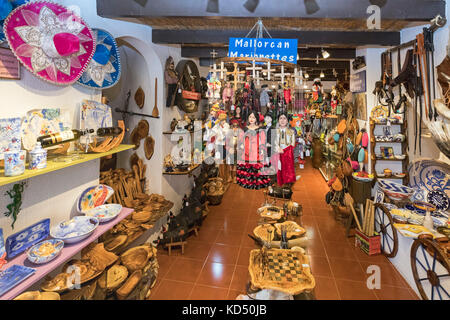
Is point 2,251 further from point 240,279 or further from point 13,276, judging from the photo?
point 240,279

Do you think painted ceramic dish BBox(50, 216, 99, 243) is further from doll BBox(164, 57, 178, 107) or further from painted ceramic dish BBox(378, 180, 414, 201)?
painted ceramic dish BBox(378, 180, 414, 201)

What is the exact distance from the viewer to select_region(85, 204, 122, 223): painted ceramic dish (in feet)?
6.61

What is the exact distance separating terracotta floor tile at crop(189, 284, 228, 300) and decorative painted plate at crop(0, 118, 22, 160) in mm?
2093

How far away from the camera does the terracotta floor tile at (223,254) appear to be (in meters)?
3.23

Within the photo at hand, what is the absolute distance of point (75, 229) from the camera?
183cm

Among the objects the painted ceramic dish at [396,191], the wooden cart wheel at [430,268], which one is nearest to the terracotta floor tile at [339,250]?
the wooden cart wheel at [430,268]

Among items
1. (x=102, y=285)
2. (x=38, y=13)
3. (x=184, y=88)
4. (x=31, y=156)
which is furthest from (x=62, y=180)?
(x=184, y=88)

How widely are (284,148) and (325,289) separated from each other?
1.91 meters

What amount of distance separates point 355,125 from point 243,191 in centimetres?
300

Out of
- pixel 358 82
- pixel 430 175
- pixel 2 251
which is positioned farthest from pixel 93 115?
pixel 358 82

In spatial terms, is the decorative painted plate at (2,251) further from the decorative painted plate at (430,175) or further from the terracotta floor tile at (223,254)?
the decorative painted plate at (430,175)

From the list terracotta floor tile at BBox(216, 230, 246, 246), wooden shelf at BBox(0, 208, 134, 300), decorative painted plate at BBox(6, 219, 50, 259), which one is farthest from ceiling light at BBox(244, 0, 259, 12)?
terracotta floor tile at BBox(216, 230, 246, 246)

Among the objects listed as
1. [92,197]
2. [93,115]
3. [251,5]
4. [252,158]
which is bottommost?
[92,197]

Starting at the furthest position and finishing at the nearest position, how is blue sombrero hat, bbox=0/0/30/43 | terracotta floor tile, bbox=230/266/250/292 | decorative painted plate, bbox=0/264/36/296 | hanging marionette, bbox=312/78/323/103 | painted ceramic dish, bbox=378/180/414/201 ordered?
hanging marionette, bbox=312/78/323/103 < painted ceramic dish, bbox=378/180/414/201 < terracotta floor tile, bbox=230/266/250/292 < blue sombrero hat, bbox=0/0/30/43 < decorative painted plate, bbox=0/264/36/296
